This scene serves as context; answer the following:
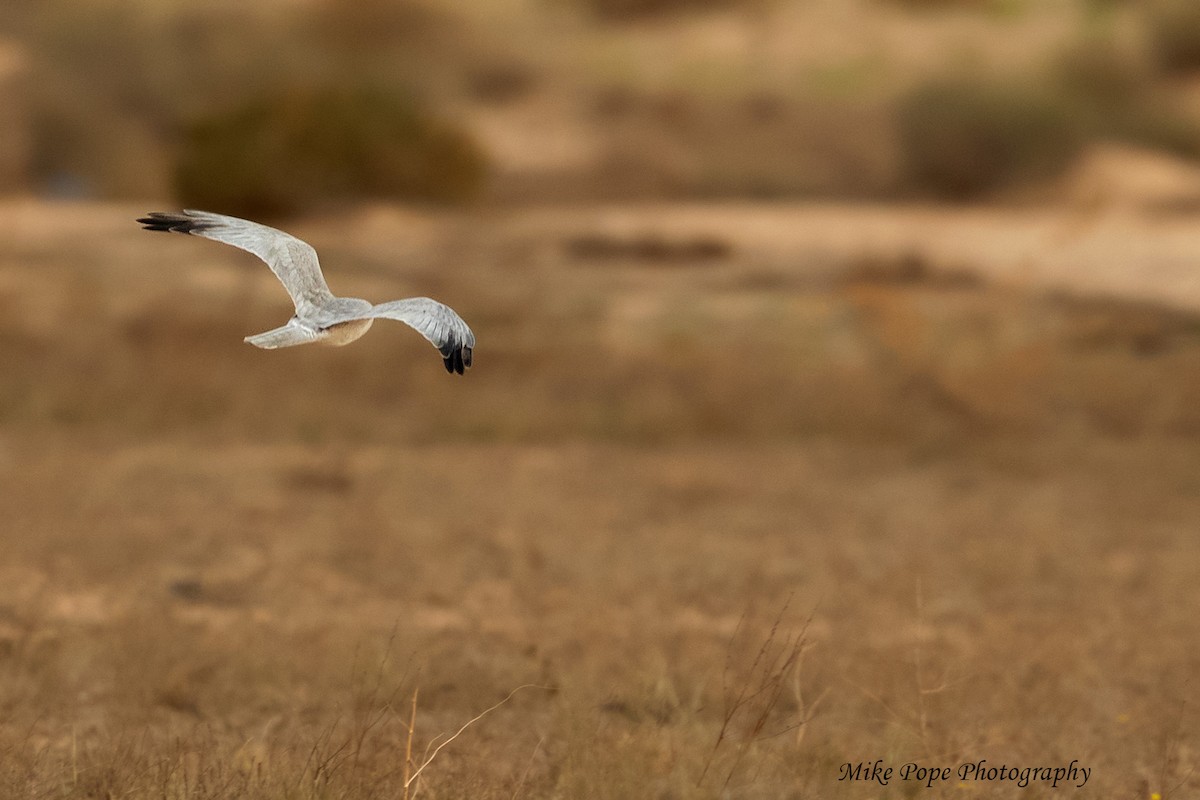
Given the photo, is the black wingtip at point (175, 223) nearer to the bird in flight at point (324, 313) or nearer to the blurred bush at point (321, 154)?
the bird in flight at point (324, 313)

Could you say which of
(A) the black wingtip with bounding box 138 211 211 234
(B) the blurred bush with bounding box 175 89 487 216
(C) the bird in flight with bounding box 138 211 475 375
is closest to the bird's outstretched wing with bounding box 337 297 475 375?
(C) the bird in flight with bounding box 138 211 475 375

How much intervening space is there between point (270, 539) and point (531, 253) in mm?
7770

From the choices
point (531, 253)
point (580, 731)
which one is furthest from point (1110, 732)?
point (531, 253)

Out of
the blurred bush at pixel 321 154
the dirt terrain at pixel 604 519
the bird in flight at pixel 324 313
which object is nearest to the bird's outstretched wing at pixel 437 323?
the bird in flight at pixel 324 313

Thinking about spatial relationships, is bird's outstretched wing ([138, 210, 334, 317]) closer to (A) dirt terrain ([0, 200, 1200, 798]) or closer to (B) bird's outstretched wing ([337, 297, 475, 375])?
(B) bird's outstretched wing ([337, 297, 475, 375])

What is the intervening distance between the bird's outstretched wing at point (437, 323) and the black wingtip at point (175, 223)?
0.63 meters

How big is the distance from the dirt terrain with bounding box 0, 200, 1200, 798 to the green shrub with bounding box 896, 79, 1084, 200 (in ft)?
14.6

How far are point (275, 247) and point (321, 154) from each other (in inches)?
655

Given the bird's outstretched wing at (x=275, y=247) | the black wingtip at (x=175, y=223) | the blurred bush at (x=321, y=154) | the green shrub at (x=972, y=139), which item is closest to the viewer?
the bird's outstretched wing at (x=275, y=247)

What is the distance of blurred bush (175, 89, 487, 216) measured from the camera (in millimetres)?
18031

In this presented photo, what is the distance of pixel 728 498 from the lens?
390 inches

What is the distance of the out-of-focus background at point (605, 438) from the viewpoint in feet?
18.5

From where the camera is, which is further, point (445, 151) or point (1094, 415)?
point (445, 151)

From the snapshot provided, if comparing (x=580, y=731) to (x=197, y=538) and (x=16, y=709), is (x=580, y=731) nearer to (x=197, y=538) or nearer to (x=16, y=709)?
(x=16, y=709)
